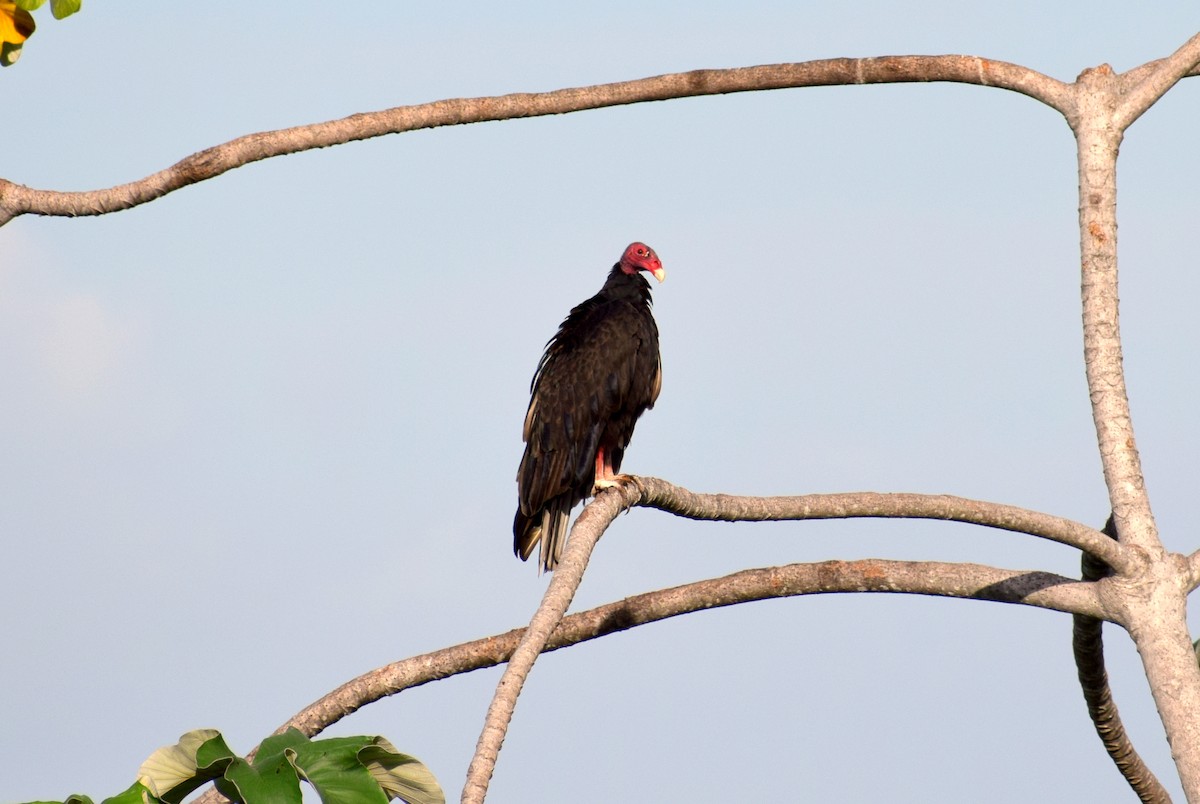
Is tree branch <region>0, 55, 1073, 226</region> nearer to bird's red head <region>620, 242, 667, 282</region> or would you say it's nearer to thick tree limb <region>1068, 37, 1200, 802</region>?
→ thick tree limb <region>1068, 37, 1200, 802</region>

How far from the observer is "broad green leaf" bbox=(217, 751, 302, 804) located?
9.27 ft

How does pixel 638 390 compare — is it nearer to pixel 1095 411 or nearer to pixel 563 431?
pixel 563 431

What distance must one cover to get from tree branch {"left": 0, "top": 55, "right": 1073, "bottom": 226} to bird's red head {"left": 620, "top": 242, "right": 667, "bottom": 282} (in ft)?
7.21

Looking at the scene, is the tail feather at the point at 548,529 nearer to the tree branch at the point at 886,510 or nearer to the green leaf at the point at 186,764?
the tree branch at the point at 886,510

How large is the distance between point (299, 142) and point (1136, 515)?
120 inches

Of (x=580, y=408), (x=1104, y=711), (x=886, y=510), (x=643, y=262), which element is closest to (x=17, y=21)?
(x=886, y=510)

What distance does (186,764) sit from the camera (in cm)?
304

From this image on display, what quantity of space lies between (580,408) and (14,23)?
321 centimetres

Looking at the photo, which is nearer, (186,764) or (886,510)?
(186,764)

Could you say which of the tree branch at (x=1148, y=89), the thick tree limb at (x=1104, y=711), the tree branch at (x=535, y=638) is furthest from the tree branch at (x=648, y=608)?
the tree branch at (x=1148, y=89)

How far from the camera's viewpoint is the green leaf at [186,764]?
9.63ft

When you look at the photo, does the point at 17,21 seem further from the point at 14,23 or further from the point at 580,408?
the point at 580,408

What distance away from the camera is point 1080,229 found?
446 centimetres

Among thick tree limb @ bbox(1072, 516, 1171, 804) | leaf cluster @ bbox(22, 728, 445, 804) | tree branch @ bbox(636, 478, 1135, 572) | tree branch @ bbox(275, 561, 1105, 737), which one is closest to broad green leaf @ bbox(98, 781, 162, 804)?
leaf cluster @ bbox(22, 728, 445, 804)
